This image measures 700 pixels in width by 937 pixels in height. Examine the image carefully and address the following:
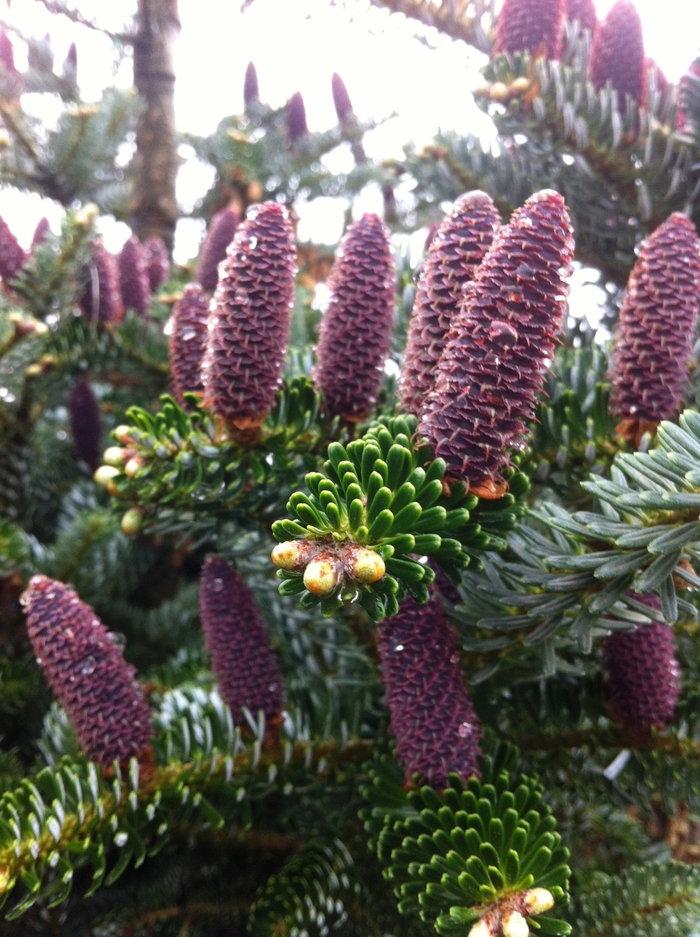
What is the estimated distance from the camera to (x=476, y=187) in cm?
83

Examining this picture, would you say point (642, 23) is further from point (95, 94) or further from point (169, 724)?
point (95, 94)

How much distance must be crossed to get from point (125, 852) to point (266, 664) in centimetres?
16

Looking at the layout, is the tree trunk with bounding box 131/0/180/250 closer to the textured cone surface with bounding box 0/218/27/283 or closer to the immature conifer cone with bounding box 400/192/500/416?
the textured cone surface with bounding box 0/218/27/283

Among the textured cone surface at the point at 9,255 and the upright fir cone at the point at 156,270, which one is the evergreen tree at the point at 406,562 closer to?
the textured cone surface at the point at 9,255

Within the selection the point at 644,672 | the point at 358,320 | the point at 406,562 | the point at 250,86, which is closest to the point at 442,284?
the point at 358,320

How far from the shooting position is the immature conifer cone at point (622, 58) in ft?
2.49

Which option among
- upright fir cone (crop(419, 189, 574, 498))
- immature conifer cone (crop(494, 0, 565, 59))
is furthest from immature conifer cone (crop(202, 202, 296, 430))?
immature conifer cone (crop(494, 0, 565, 59))

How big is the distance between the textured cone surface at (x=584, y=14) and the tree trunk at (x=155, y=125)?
84 cm

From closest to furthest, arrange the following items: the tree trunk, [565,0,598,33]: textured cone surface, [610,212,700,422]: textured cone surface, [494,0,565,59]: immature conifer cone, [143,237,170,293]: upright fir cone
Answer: [610,212,700,422]: textured cone surface < [494,0,565,59]: immature conifer cone < [565,0,598,33]: textured cone surface < [143,237,170,293]: upright fir cone < the tree trunk

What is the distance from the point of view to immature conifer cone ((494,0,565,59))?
751 mm

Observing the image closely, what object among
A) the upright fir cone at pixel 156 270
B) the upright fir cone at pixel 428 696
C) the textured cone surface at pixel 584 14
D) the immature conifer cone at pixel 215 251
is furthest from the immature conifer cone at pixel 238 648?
the textured cone surface at pixel 584 14

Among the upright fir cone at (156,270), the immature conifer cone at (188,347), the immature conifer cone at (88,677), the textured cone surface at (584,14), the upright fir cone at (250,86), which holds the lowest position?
the immature conifer cone at (88,677)

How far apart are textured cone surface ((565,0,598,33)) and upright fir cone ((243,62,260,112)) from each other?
107 cm

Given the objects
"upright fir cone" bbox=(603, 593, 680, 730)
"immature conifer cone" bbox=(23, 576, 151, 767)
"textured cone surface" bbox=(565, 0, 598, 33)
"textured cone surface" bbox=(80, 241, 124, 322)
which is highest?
"textured cone surface" bbox=(565, 0, 598, 33)
